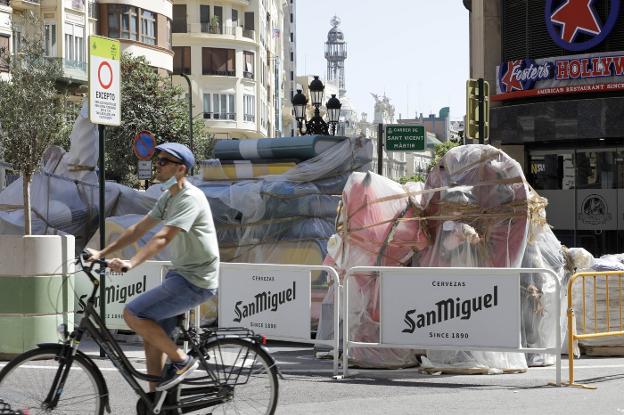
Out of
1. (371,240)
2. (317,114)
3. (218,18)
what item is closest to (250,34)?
(218,18)

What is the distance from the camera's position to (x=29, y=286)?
1068 cm

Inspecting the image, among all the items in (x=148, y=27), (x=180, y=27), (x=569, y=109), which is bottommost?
(x=569, y=109)

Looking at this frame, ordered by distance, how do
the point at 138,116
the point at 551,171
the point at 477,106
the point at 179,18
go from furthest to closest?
the point at 179,18 < the point at 138,116 < the point at 551,171 < the point at 477,106

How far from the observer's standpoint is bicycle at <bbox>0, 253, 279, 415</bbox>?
254 inches

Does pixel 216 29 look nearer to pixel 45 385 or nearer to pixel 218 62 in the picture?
pixel 218 62

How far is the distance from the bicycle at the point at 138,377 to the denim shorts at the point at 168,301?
7.0 inches

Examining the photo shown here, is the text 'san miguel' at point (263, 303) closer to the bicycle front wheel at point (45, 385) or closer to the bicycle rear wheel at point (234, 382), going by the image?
A: the bicycle rear wheel at point (234, 382)

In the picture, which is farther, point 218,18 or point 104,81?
point 218,18

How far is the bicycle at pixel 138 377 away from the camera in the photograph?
21.1 ft

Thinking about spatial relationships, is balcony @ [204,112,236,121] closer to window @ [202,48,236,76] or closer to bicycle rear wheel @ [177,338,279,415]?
window @ [202,48,236,76]

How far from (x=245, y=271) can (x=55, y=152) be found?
19.8 feet

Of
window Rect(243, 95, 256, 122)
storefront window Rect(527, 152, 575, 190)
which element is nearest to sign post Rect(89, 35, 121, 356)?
storefront window Rect(527, 152, 575, 190)

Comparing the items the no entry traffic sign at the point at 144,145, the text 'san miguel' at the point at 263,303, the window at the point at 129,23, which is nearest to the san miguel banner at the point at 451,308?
the text 'san miguel' at the point at 263,303

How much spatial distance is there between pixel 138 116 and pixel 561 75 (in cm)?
2689
